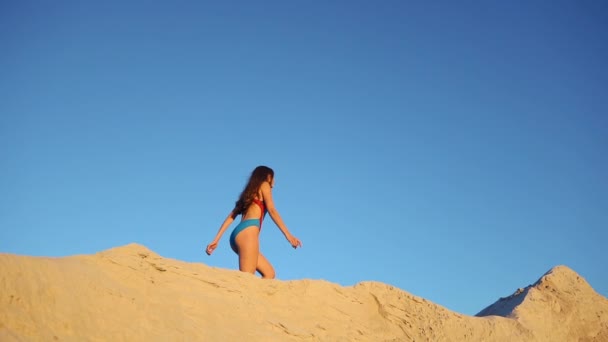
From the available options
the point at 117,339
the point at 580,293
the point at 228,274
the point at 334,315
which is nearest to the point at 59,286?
the point at 117,339

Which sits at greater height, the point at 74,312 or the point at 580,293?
the point at 580,293

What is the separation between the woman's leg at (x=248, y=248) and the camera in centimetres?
716

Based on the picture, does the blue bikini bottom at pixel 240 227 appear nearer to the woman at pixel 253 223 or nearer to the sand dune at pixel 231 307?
the woman at pixel 253 223

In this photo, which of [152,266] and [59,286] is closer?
[59,286]

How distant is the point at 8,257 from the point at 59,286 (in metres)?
0.40

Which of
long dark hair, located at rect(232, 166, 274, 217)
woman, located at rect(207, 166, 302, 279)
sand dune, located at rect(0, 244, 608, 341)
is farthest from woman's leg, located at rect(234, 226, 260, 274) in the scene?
sand dune, located at rect(0, 244, 608, 341)

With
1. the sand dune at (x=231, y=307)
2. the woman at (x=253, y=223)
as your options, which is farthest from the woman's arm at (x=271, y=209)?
the sand dune at (x=231, y=307)

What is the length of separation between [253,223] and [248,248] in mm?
393

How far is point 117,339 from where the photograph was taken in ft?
13.0

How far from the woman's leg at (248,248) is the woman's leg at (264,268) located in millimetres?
71

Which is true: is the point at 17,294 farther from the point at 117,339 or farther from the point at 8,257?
the point at 117,339

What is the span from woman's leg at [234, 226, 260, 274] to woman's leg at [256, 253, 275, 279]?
0.07m

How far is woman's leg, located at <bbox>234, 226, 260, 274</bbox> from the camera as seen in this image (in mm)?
7160

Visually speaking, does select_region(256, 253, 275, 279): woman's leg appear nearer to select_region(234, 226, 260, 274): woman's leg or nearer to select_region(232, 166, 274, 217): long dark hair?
select_region(234, 226, 260, 274): woman's leg
